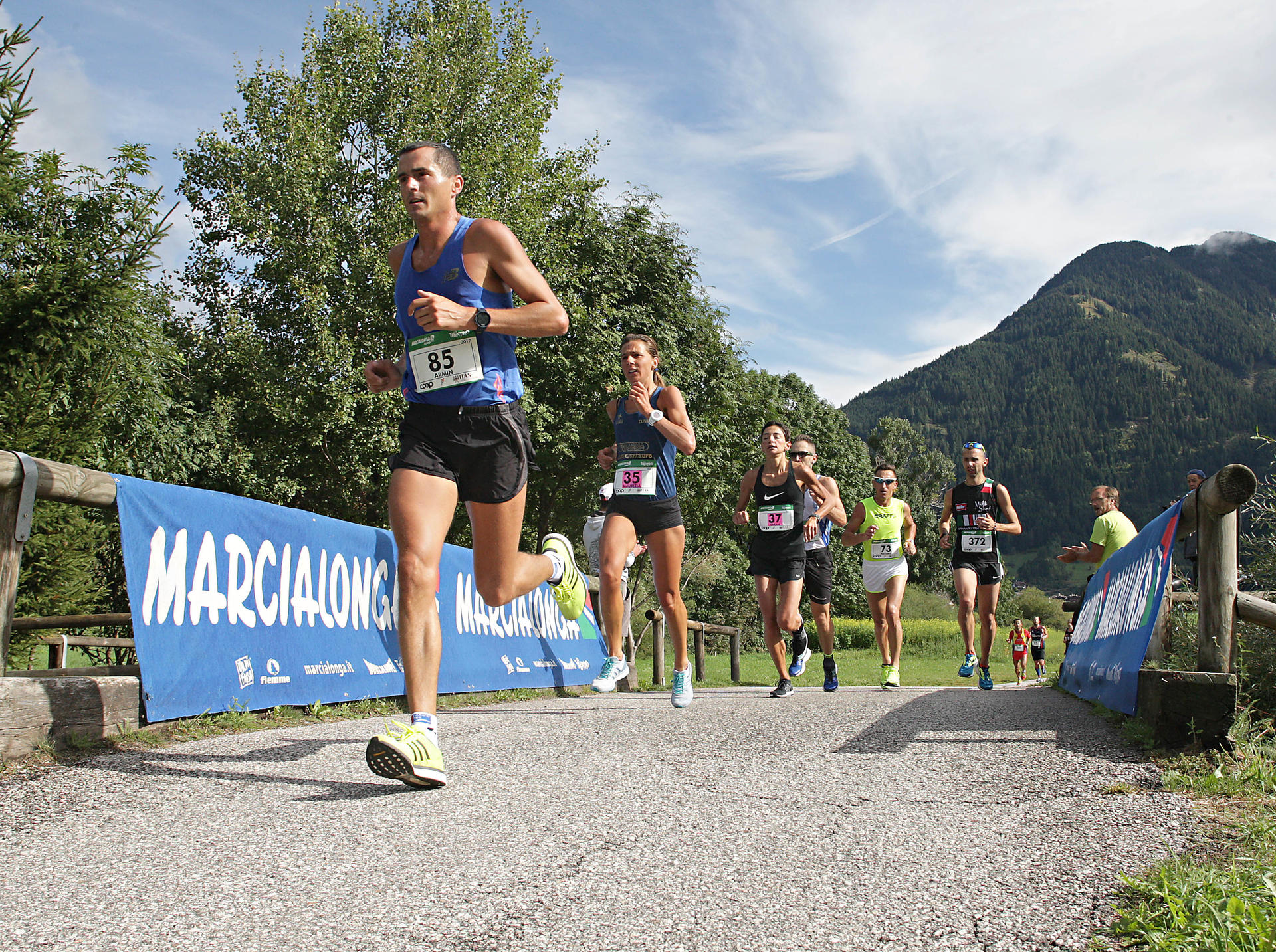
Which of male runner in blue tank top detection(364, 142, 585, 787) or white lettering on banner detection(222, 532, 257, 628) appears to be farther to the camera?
white lettering on banner detection(222, 532, 257, 628)

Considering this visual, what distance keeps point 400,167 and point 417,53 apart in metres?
22.7

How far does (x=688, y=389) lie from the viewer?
88.2 ft

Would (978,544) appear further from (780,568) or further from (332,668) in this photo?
(332,668)

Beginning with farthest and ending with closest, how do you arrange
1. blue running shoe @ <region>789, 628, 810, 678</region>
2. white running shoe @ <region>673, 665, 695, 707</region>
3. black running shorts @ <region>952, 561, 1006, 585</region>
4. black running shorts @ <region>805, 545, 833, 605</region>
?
black running shorts @ <region>952, 561, 1006, 585</region> → black running shorts @ <region>805, 545, 833, 605</region> → blue running shoe @ <region>789, 628, 810, 678</region> → white running shoe @ <region>673, 665, 695, 707</region>

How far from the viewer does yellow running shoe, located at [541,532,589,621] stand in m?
6.92

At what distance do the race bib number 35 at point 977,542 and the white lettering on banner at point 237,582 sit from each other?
754cm

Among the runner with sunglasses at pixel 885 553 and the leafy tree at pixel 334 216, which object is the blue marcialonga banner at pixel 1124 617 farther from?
the leafy tree at pixel 334 216

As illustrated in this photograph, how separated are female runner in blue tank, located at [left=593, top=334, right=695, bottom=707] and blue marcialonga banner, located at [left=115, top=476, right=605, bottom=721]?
5.03 ft

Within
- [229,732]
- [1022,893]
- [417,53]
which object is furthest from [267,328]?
[1022,893]

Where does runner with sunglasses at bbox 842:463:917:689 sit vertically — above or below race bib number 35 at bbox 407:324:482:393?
below

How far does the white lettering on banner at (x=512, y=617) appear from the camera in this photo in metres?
8.30

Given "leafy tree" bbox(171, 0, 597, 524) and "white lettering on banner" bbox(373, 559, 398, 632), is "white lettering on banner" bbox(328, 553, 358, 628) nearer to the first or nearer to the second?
"white lettering on banner" bbox(373, 559, 398, 632)

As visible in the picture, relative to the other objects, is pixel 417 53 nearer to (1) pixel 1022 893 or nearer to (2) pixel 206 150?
(2) pixel 206 150

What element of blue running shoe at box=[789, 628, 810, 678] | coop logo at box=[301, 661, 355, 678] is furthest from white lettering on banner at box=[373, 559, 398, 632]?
blue running shoe at box=[789, 628, 810, 678]
